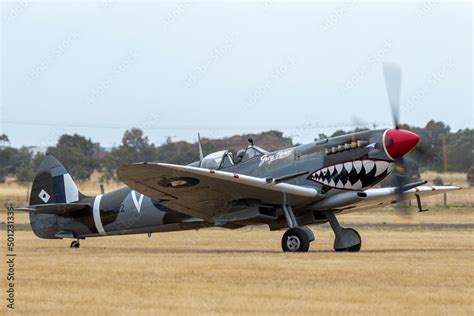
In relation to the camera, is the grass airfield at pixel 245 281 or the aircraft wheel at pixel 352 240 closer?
the grass airfield at pixel 245 281

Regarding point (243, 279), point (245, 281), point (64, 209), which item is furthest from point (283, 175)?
point (245, 281)

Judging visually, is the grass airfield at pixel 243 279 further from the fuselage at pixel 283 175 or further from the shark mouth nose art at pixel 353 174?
the shark mouth nose art at pixel 353 174

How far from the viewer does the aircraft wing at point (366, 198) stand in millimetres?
18781

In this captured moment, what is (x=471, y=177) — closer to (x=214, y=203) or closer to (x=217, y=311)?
(x=214, y=203)

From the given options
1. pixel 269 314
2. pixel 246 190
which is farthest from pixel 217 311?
pixel 246 190

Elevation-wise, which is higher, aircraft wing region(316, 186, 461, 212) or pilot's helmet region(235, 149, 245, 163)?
pilot's helmet region(235, 149, 245, 163)

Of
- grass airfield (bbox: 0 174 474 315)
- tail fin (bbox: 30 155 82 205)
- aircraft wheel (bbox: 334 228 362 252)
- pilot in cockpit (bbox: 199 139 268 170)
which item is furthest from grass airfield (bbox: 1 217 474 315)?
tail fin (bbox: 30 155 82 205)

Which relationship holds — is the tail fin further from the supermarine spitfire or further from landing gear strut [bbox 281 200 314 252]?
landing gear strut [bbox 281 200 314 252]

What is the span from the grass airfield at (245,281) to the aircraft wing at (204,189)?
100cm

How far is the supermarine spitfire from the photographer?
18.2m

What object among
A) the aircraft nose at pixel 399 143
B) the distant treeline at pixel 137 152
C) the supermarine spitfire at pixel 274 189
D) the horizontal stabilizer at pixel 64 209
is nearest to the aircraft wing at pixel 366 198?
the supermarine spitfire at pixel 274 189

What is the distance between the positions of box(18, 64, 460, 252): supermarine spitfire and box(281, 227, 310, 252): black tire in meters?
0.02

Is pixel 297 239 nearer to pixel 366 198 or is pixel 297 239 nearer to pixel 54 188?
pixel 366 198

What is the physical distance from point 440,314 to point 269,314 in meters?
1.77
